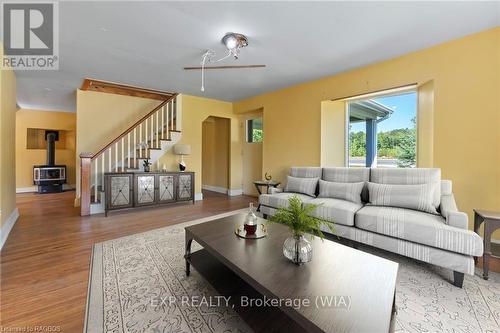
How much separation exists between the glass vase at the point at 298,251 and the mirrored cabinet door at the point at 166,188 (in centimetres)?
378

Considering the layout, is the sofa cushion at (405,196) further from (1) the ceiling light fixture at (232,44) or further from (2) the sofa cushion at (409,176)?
(1) the ceiling light fixture at (232,44)

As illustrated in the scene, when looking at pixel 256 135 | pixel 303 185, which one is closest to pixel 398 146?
pixel 303 185

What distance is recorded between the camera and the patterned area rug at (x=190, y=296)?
4.63 feet

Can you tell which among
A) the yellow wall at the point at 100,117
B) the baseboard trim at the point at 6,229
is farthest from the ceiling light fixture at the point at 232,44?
the baseboard trim at the point at 6,229

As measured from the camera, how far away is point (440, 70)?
2.87m

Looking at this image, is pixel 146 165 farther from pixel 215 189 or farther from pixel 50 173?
pixel 50 173

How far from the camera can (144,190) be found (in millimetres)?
4336

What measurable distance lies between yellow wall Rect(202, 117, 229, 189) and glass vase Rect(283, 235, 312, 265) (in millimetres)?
5243

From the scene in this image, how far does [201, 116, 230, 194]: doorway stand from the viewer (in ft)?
21.9

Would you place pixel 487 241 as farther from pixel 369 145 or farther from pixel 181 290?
pixel 181 290

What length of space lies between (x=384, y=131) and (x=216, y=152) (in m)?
4.77

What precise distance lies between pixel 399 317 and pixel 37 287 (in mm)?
2863

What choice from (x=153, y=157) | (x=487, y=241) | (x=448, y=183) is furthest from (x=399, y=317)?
(x=153, y=157)

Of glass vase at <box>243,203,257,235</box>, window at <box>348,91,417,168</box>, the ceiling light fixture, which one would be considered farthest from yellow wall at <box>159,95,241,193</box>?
glass vase at <box>243,203,257,235</box>
